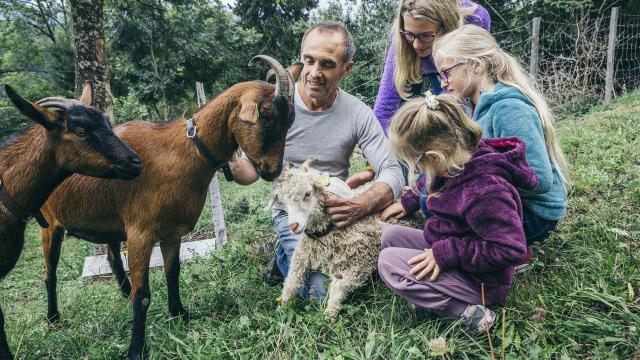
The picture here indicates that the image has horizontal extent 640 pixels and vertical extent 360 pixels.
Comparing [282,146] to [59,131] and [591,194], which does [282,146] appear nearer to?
[59,131]

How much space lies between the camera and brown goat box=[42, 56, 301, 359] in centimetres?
263

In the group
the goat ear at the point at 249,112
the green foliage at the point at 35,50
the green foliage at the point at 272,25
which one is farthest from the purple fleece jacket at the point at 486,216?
the green foliage at the point at 35,50

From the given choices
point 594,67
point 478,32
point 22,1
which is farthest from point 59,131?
point 22,1

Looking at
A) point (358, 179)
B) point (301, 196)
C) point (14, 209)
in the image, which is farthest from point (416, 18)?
point (14, 209)

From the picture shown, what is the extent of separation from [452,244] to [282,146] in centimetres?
123

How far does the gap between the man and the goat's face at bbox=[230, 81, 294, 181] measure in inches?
19.2

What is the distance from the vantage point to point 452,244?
2.19 m

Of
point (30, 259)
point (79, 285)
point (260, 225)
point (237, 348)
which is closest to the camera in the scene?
point (237, 348)

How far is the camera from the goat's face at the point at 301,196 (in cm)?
267

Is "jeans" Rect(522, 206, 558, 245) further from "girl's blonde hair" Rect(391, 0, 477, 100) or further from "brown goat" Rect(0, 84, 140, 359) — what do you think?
"brown goat" Rect(0, 84, 140, 359)

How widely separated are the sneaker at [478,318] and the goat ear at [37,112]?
2.59 metres

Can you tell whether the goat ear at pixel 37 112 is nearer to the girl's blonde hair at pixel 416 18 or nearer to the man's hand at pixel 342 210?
the man's hand at pixel 342 210

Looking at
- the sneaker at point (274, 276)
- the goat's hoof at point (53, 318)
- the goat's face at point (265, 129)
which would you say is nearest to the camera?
the goat's face at point (265, 129)

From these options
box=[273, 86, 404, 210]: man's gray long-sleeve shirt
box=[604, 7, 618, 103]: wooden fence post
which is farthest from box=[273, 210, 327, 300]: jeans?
box=[604, 7, 618, 103]: wooden fence post
